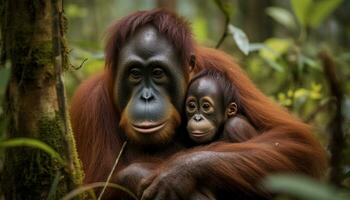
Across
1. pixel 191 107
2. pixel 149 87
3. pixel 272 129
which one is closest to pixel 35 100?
pixel 149 87

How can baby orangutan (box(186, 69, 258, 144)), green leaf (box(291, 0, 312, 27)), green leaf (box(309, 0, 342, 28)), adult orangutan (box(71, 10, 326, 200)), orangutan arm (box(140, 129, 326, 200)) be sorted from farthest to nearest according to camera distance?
green leaf (box(309, 0, 342, 28))
green leaf (box(291, 0, 312, 27))
baby orangutan (box(186, 69, 258, 144))
adult orangutan (box(71, 10, 326, 200))
orangutan arm (box(140, 129, 326, 200))

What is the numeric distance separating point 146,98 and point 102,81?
0.57m

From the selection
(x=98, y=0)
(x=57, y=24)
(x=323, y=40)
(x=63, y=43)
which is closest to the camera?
(x=57, y=24)

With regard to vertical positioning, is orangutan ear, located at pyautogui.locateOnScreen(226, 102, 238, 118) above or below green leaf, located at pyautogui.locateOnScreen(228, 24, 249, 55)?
below

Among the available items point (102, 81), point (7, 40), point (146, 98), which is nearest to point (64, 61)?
point (7, 40)

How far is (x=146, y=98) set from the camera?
3742 millimetres

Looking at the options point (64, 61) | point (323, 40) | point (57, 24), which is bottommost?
point (323, 40)

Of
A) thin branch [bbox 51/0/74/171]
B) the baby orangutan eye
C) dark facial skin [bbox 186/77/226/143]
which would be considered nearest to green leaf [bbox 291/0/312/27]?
dark facial skin [bbox 186/77/226/143]

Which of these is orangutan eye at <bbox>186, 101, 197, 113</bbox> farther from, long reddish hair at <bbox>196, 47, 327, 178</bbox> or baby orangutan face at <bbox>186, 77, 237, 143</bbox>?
long reddish hair at <bbox>196, 47, 327, 178</bbox>

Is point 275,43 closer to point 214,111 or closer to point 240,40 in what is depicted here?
point 240,40

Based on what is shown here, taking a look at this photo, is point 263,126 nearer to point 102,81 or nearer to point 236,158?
point 236,158

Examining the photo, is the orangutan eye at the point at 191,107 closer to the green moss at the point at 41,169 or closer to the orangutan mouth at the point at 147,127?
the orangutan mouth at the point at 147,127

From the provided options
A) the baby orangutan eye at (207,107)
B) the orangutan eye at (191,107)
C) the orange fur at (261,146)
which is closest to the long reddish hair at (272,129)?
the orange fur at (261,146)

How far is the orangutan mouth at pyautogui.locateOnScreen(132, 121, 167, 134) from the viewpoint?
12.1 feet
